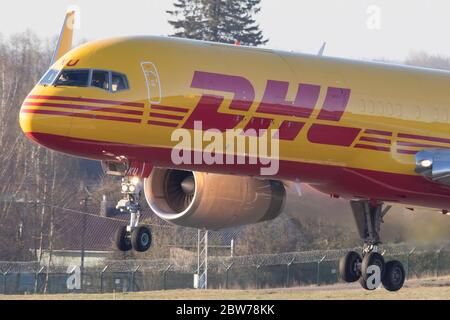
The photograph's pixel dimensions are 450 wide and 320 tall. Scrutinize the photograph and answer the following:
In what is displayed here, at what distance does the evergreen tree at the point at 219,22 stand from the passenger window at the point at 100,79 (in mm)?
70981

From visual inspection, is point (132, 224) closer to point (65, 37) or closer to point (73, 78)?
point (73, 78)

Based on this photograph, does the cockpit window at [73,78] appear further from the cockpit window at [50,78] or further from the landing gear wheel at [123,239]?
the landing gear wheel at [123,239]

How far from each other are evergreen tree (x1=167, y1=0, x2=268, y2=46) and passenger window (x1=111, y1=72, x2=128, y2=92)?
7096 cm

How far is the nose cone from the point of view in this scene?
38688 mm

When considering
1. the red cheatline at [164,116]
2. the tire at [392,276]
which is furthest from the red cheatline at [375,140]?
the red cheatline at [164,116]

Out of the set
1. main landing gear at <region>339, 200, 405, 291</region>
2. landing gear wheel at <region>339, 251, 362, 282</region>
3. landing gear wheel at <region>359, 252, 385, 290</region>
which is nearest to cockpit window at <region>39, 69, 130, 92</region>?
main landing gear at <region>339, 200, 405, 291</region>

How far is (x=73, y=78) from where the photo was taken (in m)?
39.5

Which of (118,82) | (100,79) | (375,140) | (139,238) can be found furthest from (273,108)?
(139,238)

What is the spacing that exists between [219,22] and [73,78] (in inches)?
2894

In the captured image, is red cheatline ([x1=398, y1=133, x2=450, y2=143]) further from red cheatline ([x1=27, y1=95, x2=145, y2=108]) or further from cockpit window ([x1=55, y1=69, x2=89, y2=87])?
cockpit window ([x1=55, y1=69, x2=89, y2=87])

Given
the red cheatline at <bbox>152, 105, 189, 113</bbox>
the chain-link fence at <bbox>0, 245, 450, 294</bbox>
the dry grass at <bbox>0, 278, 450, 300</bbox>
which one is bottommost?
the dry grass at <bbox>0, 278, 450, 300</bbox>

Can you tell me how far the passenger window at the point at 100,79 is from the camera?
3941 cm
